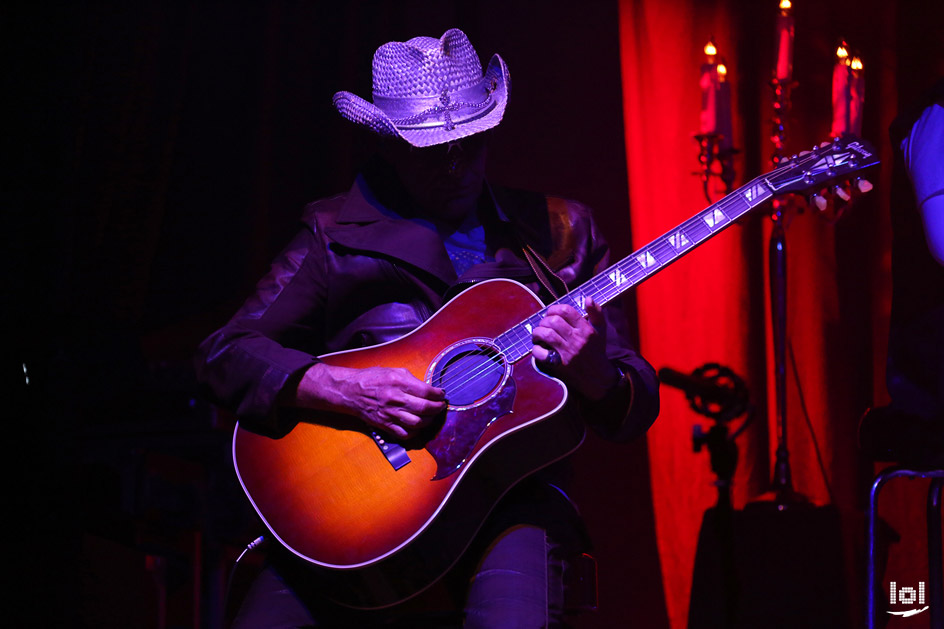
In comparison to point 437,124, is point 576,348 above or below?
below

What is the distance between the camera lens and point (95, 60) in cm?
357

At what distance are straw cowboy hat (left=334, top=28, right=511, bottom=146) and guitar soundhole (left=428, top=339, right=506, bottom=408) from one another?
494mm

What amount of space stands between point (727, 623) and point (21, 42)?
311 cm

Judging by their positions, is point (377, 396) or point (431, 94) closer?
point (377, 396)

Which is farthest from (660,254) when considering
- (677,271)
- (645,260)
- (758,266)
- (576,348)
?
(758,266)

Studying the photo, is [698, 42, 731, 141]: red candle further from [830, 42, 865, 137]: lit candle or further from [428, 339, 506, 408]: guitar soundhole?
[428, 339, 506, 408]: guitar soundhole

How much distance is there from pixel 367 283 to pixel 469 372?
38 centimetres

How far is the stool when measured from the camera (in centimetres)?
213

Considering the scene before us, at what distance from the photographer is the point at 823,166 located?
2.15m

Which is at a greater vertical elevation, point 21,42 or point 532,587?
point 21,42

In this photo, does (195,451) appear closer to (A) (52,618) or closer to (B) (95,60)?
(A) (52,618)

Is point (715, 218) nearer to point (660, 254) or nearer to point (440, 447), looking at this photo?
point (660, 254)

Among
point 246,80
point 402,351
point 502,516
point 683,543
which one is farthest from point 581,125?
point 502,516

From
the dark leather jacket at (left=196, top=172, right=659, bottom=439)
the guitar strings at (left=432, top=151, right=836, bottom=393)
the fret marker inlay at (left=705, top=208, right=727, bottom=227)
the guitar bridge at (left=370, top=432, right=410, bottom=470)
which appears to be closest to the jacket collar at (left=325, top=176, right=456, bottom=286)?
the dark leather jacket at (left=196, top=172, right=659, bottom=439)
